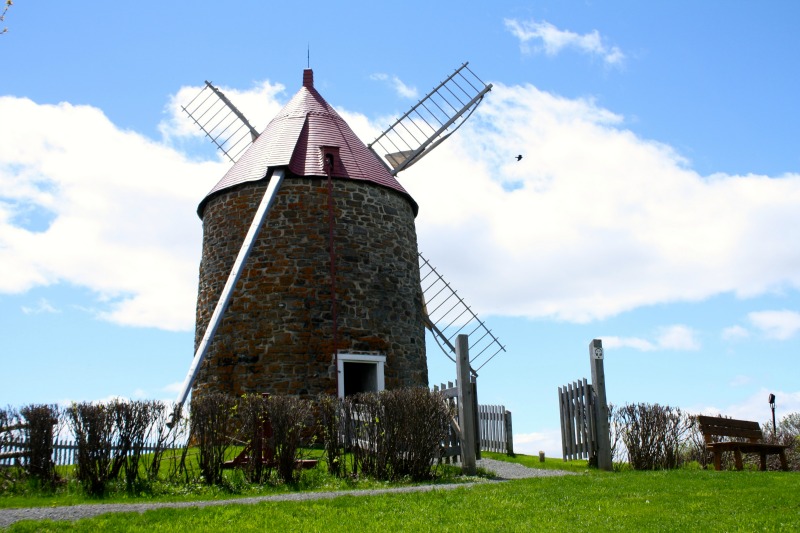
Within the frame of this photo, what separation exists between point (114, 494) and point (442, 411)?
4.70 m

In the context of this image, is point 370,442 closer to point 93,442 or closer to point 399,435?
point 399,435

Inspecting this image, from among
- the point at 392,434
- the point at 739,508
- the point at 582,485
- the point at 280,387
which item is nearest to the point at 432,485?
the point at 392,434

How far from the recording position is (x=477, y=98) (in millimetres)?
24344

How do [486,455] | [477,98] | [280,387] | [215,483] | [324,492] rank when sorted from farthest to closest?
[477,98] < [486,455] < [280,387] < [215,483] < [324,492]

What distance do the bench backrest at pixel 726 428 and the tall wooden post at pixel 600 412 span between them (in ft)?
5.09

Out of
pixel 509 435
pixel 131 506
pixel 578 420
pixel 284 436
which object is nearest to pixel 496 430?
pixel 509 435

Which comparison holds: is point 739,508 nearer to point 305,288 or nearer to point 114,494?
point 114,494

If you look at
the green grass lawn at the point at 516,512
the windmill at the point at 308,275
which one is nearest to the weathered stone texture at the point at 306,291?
the windmill at the point at 308,275

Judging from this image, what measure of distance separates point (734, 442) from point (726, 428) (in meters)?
0.90

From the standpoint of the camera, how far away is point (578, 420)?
14.6m

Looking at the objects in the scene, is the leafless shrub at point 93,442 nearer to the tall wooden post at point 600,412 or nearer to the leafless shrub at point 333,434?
the leafless shrub at point 333,434

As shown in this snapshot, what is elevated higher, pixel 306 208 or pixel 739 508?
pixel 306 208

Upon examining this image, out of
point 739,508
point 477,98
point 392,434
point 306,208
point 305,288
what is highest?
point 477,98

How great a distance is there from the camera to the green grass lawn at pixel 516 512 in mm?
8023
